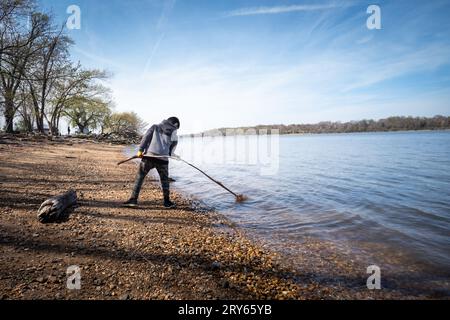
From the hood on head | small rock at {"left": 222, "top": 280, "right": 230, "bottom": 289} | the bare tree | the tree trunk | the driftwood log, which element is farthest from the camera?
the tree trunk

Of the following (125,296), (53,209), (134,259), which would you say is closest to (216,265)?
(134,259)

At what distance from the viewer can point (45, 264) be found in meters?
3.99

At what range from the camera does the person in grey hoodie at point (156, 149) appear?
24.9 ft

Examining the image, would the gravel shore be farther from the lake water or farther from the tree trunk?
the tree trunk

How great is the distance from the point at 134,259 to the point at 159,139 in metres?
4.06

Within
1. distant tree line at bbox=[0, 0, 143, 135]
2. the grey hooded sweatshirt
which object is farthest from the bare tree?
the grey hooded sweatshirt

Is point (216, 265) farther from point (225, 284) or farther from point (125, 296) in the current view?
point (125, 296)

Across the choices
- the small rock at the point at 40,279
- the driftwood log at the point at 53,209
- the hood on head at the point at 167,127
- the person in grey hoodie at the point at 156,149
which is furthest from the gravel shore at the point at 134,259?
the hood on head at the point at 167,127

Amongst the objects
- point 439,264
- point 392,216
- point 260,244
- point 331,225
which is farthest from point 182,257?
point 392,216

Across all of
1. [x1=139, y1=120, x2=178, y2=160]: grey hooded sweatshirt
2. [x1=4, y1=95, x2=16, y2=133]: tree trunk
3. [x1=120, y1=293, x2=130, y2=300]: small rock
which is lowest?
[x1=120, y1=293, x2=130, y2=300]: small rock

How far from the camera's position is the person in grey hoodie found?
299 inches

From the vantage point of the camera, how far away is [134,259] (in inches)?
176

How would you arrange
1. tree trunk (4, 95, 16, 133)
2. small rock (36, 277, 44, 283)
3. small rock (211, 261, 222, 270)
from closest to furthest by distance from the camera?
small rock (36, 277, 44, 283)
small rock (211, 261, 222, 270)
tree trunk (4, 95, 16, 133)
